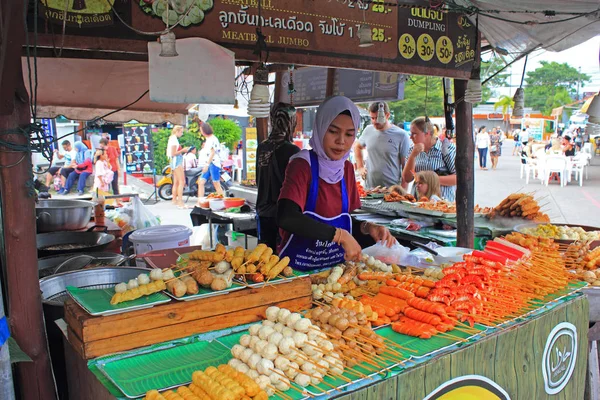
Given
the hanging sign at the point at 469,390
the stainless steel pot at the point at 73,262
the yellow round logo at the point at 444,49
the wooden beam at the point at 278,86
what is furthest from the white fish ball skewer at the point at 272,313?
A: the wooden beam at the point at 278,86

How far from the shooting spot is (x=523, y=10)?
→ 4121 mm

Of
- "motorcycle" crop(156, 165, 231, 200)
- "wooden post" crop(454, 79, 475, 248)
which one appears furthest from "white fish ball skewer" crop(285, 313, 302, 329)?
"motorcycle" crop(156, 165, 231, 200)

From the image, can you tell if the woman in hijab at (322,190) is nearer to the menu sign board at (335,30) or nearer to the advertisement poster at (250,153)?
the menu sign board at (335,30)

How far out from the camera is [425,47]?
413 centimetres

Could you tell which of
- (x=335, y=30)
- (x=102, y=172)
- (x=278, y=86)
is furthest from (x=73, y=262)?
(x=102, y=172)

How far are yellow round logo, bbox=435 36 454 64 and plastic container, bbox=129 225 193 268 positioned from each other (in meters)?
2.88

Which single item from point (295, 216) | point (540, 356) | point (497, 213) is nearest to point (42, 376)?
point (295, 216)

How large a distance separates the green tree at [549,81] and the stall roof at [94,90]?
5839cm

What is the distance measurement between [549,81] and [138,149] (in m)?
57.5

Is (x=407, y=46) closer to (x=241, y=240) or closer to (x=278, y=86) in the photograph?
(x=241, y=240)

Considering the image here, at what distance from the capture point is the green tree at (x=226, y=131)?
18.2 meters

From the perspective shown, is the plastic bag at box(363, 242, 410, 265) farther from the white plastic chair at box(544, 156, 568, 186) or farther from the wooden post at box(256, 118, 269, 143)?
the white plastic chair at box(544, 156, 568, 186)

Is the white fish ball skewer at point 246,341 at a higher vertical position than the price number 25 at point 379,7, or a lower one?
lower

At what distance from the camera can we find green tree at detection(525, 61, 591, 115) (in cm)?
5647
